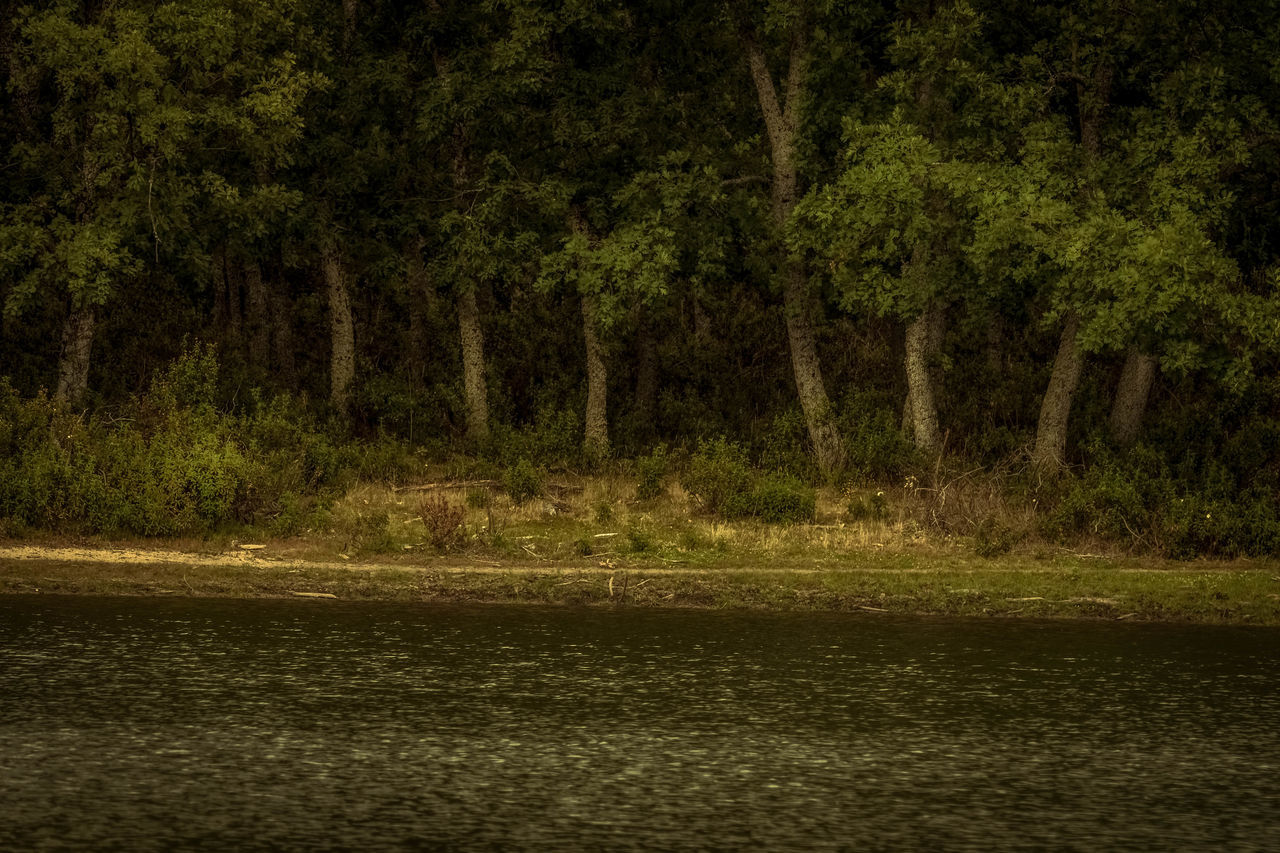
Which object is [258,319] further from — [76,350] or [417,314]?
[76,350]

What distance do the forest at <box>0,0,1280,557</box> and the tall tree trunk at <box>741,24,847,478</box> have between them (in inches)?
2.8

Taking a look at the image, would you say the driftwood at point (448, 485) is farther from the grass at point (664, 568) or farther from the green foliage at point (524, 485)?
the grass at point (664, 568)

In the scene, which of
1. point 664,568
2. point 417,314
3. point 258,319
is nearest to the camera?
point 664,568

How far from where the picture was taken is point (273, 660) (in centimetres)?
1509

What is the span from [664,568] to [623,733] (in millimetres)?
9368

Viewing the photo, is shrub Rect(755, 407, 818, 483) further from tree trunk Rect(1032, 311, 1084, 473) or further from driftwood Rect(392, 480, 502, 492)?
driftwood Rect(392, 480, 502, 492)

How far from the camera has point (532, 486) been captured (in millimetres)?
27516

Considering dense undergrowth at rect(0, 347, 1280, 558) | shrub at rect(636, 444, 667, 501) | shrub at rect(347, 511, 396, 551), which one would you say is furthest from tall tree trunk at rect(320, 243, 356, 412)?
shrub at rect(347, 511, 396, 551)

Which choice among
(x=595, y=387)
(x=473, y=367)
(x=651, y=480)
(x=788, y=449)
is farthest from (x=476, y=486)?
(x=473, y=367)

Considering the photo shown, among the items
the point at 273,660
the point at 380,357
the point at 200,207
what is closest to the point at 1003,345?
the point at 380,357

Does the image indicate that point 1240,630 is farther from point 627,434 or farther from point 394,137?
point 394,137

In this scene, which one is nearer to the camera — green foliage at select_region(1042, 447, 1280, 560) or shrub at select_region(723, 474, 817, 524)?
green foliage at select_region(1042, 447, 1280, 560)

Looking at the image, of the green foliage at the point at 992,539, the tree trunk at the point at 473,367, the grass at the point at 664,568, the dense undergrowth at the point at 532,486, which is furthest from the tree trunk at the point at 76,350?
the green foliage at the point at 992,539

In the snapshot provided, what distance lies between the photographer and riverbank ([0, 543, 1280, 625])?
19.4 metres
